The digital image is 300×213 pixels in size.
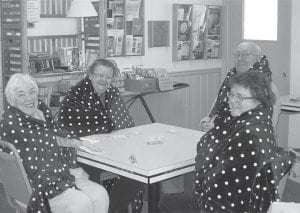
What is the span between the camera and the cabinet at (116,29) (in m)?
5.51

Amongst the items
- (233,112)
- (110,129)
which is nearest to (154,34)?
(110,129)

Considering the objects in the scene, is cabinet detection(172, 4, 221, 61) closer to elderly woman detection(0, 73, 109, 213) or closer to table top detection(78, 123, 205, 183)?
table top detection(78, 123, 205, 183)

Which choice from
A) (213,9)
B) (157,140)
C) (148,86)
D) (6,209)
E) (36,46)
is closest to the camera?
(157,140)

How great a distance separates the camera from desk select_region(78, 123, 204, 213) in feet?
9.20

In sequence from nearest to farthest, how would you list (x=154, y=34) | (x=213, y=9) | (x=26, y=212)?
(x=26, y=212) < (x=154, y=34) < (x=213, y=9)

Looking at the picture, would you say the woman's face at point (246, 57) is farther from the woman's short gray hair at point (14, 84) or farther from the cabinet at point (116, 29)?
the woman's short gray hair at point (14, 84)

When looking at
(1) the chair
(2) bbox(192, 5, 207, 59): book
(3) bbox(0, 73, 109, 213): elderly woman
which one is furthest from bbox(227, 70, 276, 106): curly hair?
(2) bbox(192, 5, 207, 59): book

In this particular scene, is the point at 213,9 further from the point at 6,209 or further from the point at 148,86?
the point at 6,209

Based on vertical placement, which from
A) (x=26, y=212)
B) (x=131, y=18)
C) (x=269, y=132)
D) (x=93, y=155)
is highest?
(x=131, y=18)

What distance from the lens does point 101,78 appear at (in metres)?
3.86

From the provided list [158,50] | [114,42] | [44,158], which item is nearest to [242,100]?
[44,158]

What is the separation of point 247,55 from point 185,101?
2.38 meters

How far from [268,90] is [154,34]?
12.1 feet

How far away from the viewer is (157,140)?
3.43 m
